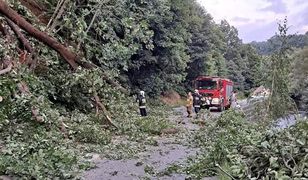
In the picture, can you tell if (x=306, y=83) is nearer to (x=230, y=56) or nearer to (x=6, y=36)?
(x=6, y=36)

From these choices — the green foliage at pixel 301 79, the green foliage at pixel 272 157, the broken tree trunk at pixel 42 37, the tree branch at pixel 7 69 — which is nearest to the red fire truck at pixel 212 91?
the green foliage at pixel 301 79

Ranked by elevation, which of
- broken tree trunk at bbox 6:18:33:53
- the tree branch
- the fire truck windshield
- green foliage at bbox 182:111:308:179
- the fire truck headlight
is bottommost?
the fire truck headlight

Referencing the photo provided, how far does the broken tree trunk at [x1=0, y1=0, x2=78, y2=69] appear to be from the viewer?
37.8 ft

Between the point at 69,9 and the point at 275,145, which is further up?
the point at 69,9

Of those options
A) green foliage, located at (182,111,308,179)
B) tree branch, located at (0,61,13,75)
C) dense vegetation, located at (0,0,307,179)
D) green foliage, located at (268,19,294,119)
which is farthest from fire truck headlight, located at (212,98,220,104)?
green foliage, located at (182,111,308,179)

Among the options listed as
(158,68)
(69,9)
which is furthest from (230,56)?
(69,9)

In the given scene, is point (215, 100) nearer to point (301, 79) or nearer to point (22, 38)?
point (301, 79)

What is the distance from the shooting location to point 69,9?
1502cm

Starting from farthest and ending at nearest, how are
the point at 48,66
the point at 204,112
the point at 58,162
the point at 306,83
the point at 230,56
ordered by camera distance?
the point at 230,56 < the point at 306,83 < the point at 204,112 < the point at 48,66 < the point at 58,162

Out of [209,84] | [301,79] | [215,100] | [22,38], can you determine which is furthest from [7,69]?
[301,79]

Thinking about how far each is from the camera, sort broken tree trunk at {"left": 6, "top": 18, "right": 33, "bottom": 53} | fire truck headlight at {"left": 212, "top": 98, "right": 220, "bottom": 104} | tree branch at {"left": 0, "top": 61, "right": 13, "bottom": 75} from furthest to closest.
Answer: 1. fire truck headlight at {"left": 212, "top": 98, "right": 220, "bottom": 104}
2. broken tree trunk at {"left": 6, "top": 18, "right": 33, "bottom": 53}
3. tree branch at {"left": 0, "top": 61, "right": 13, "bottom": 75}

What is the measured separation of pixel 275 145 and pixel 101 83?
7.73 m

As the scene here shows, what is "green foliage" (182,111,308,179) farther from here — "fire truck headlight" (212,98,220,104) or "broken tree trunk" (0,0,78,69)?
"fire truck headlight" (212,98,220,104)

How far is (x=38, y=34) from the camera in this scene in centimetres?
1224
